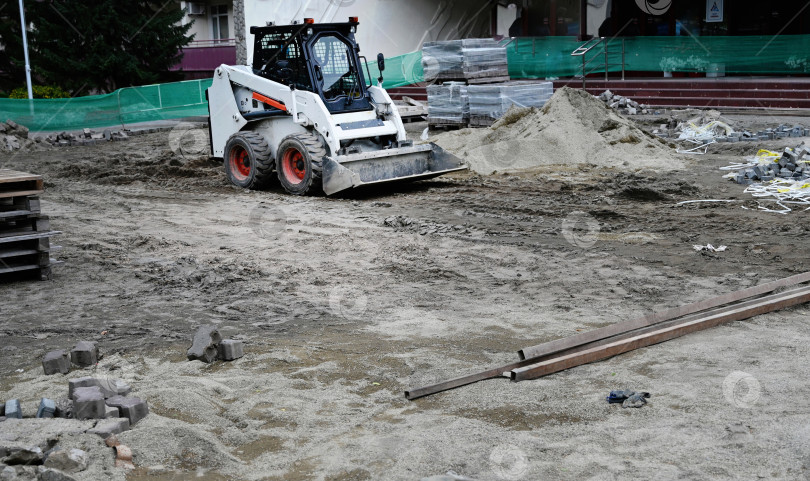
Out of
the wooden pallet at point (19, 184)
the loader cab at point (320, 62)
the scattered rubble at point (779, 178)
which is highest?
the loader cab at point (320, 62)

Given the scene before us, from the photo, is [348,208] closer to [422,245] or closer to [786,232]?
[422,245]

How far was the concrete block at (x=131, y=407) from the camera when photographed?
5238mm

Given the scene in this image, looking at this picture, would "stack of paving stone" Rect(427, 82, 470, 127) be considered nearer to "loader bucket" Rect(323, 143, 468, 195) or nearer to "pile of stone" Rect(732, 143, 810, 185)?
"loader bucket" Rect(323, 143, 468, 195)

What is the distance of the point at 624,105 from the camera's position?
915 inches

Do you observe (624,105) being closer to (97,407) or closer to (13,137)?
(13,137)

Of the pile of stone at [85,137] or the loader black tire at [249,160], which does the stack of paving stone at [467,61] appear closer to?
the loader black tire at [249,160]

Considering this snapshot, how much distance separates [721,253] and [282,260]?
4.94 m

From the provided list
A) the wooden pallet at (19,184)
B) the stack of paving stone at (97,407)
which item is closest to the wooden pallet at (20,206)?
the wooden pallet at (19,184)

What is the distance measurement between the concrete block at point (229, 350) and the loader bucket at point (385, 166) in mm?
6441

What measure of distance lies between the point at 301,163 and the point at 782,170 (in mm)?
7552

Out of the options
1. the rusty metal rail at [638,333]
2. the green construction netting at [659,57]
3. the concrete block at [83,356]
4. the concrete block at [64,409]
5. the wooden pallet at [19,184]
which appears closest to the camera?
the concrete block at [64,409]

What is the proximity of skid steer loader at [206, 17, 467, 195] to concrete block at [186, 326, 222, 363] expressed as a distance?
252 inches

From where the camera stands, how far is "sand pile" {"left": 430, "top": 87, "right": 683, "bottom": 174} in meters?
15.5

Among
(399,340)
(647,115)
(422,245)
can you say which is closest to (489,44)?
(647,115)
